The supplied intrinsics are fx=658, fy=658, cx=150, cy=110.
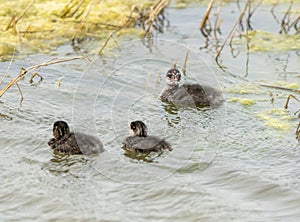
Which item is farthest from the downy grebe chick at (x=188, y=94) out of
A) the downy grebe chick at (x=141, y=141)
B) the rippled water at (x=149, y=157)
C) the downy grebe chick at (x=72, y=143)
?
the downy grebe chick at (x=72, y=143)

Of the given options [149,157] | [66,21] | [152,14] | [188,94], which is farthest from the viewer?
[66,21]

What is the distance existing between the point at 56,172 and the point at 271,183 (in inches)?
64.9

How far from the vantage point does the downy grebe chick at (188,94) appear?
6.66m

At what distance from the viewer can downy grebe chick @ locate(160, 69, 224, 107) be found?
6.66 metres

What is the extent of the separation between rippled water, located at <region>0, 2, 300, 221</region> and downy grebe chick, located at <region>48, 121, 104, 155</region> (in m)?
0.08

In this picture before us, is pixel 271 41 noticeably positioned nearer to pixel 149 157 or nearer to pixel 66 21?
pixel 66 21

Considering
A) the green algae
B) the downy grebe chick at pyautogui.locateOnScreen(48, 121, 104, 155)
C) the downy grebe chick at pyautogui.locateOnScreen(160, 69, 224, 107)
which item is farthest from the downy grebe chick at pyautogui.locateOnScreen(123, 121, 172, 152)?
the green algae

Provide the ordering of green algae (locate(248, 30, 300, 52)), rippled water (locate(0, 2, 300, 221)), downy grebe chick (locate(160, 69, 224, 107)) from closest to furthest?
1. rippled water (locate(0, 2, 300, 221))
2. downy grebe chick (locate(160, 69, 224, 107))
3. green algae (locate(248, 30, 300, 52))

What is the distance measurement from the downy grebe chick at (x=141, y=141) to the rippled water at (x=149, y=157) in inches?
3.3

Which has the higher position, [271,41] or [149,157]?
[271,41]

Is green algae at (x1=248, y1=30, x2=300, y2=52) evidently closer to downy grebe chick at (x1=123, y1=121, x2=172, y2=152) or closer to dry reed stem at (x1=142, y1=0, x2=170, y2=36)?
dry reed stem at (x1=142, y1=0, x2=170, y2=36)

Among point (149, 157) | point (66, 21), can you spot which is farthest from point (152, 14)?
point (149, 157)

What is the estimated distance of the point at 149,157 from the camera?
5426 mm

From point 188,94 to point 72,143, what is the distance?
1.78m
